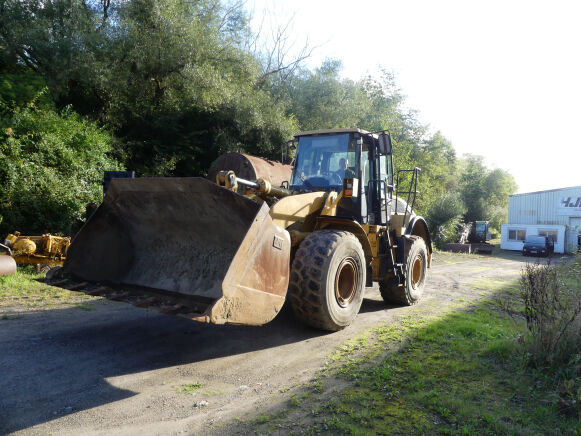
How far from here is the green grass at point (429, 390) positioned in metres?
3.12

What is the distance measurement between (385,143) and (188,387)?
4.09 m

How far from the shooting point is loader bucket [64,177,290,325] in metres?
4.16

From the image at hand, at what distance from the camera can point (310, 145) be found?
22.2 ft

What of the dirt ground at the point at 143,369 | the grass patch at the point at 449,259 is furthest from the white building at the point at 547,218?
the dirt ground at the point at 143,369

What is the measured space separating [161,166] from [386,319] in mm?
12772

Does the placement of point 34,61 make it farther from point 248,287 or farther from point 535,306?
point 535,306

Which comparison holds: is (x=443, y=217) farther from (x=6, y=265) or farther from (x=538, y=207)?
(x=6, y=265)

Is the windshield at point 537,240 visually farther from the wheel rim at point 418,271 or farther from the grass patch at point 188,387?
the grass patch at point 188,387

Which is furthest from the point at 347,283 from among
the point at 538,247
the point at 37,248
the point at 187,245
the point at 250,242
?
the point at 538,247

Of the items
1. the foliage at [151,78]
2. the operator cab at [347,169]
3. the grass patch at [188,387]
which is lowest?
the grass patch at [188,387]

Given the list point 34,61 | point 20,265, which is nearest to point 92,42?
point 34,61

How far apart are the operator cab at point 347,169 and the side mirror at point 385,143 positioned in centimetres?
3

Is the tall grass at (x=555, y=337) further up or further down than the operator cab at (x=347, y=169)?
further down

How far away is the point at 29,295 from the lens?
7133 millimetres
